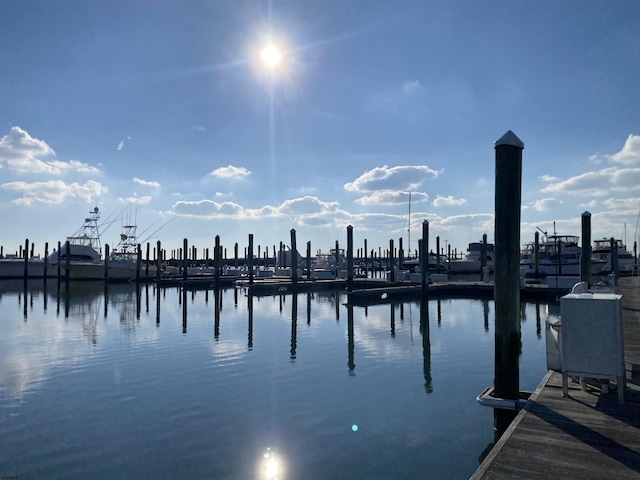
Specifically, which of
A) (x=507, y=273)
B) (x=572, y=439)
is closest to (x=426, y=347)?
(x=507, y=273)

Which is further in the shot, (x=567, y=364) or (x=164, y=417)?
(x=164, y=417)

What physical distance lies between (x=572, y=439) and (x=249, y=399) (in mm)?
7538

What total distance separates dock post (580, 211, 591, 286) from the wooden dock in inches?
518

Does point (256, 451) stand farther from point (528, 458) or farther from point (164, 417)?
point (528, 458)

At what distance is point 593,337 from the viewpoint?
266 inches

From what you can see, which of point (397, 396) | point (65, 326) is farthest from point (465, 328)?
point (65, 326)

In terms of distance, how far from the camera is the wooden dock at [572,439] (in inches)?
186

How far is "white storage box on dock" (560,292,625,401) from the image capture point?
6613mm

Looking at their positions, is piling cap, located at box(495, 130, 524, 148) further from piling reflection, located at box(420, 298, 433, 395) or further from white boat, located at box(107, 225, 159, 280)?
white boat, located at box(107, 225, 159, 280)

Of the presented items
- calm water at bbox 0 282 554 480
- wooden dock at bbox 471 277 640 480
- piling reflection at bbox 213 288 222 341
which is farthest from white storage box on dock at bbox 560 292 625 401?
piling reflection at bbox 213 288 222 341

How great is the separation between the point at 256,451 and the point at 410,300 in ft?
92.0

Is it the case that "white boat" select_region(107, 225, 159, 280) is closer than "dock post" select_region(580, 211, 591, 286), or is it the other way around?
"dock post" select_region(580, 211, 591, 286)

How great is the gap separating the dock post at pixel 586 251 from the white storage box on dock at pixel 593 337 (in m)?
14.3

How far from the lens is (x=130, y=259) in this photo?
2847 inches
